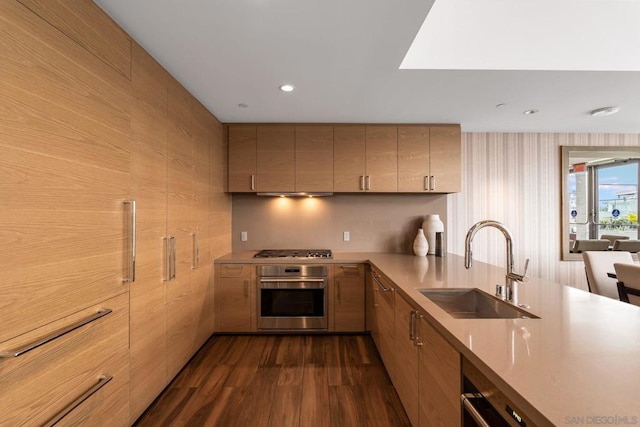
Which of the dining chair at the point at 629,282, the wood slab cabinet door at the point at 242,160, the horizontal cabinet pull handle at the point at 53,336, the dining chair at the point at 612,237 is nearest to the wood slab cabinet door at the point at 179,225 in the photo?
the horizontal cabinet pull handle at the point at 53,336

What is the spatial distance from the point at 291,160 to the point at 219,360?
2.08m

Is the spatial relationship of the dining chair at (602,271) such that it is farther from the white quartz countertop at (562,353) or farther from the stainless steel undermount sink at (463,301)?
the stainless steel undermount sink at (463,301)

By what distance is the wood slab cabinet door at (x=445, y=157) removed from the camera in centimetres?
332

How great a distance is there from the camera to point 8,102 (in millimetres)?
989

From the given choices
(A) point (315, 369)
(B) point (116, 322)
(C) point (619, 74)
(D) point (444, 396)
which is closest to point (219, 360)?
(A) point (315, 369)

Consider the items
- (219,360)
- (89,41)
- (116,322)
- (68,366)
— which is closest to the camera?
(68,366)

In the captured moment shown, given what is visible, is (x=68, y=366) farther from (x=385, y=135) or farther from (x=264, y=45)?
(x=385, y=135)

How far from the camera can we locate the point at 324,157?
3.29 metres

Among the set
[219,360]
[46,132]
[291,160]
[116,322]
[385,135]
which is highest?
[385,135]

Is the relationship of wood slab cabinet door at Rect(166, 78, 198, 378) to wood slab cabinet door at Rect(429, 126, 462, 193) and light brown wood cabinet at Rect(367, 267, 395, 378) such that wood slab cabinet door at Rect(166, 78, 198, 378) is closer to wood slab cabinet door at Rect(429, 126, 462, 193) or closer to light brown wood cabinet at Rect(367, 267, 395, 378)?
light brown wood cabinet at Rect(367, 267, 395, 378)

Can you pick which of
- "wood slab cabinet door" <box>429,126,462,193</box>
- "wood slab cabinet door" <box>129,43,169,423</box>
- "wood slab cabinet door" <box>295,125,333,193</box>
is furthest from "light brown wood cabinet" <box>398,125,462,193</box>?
"wood slab cabinet door" <box>129,43,169,423</box>

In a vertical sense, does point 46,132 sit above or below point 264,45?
below

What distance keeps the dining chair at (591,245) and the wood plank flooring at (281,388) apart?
121 inches

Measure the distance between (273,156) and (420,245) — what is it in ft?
6.32
